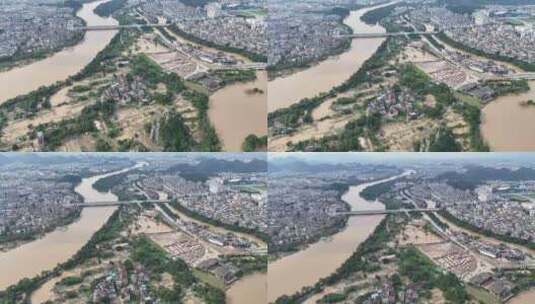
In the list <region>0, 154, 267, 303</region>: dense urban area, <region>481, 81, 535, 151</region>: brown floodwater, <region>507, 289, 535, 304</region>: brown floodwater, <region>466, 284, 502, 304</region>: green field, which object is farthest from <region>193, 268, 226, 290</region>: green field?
<region>481, 81, 535, 151</region>: brown floodwater

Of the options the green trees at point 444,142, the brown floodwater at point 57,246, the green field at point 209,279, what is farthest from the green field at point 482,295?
the brown floodwater at point 57,246

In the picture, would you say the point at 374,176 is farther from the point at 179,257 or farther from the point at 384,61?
the point at 179,257

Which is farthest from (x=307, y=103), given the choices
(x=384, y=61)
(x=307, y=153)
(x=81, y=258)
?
(x=81, y=258)

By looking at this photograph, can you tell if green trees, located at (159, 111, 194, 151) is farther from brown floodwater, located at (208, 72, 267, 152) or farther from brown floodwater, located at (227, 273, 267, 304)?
brown floodwater, located at (227, 273, 267, 304)

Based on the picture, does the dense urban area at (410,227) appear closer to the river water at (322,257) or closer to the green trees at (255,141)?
the river water at (322,257)

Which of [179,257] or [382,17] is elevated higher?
[382,17]

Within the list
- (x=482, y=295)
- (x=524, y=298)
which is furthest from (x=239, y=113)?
(x=524, y=298)
